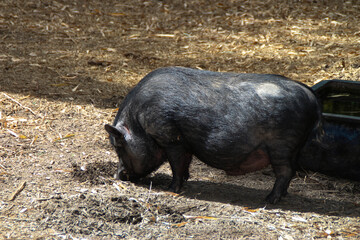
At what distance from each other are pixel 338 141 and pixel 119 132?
1.90 meters

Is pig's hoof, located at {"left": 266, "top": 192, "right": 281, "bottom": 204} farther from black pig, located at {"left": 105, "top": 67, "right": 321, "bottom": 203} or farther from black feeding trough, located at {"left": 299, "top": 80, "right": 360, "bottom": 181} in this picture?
black feeding trough, located at {"left": 299, "top": 80, "right": 360, "bottom": 181}

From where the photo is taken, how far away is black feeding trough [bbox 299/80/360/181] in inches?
183

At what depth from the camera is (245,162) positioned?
433cm

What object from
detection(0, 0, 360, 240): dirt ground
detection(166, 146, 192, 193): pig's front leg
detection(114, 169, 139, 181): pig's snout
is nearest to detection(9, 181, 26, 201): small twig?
detection(0, 0, 360, 240): dirt ground

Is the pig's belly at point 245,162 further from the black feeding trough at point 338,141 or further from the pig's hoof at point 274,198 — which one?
the black feeding trough at point 338,141

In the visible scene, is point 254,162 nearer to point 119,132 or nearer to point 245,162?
point 245,162

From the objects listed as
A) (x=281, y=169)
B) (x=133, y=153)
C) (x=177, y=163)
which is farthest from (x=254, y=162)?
(x=133, y=153)

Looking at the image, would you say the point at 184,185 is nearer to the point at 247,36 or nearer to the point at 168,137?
the point at 168,137

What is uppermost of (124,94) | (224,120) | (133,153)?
(224,120)

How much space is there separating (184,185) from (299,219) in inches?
46.5

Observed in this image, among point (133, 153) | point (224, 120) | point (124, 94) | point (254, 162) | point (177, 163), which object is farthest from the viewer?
point (124, 94)

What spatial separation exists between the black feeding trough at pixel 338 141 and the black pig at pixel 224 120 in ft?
1.52

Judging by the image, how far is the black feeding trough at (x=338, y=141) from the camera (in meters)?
4.65

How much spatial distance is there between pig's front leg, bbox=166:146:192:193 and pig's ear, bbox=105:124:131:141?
40cm
